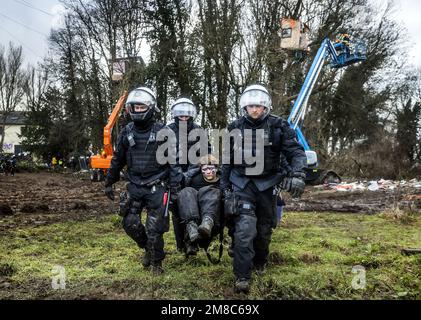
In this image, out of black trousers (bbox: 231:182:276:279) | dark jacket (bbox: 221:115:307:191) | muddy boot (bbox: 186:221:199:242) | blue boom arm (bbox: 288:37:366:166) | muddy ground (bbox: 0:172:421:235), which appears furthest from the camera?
blue boom arm (bbox: 288:37:366:166)

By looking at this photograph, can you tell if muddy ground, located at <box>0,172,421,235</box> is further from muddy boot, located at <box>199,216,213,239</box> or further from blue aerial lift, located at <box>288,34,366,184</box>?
muddy boot, located at <box>199,216,213,239</box>

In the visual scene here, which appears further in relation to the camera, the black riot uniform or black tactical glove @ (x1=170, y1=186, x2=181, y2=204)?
black tactical glove @ (x1=170, y1=186, x2=181, y2=204)

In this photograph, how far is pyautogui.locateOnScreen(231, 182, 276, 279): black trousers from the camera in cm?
416

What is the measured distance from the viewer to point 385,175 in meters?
23.6

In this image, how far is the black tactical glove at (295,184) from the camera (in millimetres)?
4414

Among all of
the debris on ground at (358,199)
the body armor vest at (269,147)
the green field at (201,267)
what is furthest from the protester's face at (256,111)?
the debris on ground at (358,199)

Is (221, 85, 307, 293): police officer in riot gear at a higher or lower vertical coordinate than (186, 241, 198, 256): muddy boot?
higher

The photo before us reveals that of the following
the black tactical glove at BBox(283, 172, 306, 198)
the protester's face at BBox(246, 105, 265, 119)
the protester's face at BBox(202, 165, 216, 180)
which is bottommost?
the black tactical glove at BBox(283, 172, 306, 198)

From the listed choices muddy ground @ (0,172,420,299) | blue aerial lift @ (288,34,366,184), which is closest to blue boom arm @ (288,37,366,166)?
blue aerial lift @ (288,34,366,184)

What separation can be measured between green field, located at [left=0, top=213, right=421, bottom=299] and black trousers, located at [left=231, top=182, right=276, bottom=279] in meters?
0.21

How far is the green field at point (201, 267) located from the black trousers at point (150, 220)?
0.93 ft

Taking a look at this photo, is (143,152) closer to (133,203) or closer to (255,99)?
(133,203)

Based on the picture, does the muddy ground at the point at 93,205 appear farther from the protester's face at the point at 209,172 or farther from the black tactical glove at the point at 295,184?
the black tactical glove at the point at 295,184

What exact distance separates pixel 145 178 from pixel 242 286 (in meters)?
1.69
